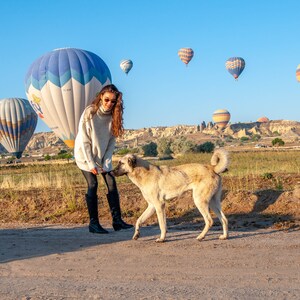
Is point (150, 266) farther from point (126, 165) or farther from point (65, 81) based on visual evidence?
point (65, 81)

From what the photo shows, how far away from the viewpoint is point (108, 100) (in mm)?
9328

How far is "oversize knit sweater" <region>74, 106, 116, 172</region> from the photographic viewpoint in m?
9.46

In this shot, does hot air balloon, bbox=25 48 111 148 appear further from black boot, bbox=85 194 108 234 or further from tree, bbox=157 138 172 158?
black boot, bbox=85 194 108 234

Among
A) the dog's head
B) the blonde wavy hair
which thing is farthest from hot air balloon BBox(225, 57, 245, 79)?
the dog's head

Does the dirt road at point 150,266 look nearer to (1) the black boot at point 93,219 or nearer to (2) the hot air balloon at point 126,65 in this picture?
(1) the black boot at point 93,219

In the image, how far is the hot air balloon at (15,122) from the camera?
2213 inches

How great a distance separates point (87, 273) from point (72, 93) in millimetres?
31150

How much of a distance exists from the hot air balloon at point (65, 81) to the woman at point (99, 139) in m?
27.0

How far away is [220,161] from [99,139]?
2241mm

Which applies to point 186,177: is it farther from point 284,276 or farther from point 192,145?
point 192,145

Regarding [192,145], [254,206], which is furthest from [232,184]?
[192,145]

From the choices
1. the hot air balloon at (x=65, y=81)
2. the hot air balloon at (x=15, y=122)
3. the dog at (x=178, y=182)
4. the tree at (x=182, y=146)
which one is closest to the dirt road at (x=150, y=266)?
the dog at (x=178, y=182)

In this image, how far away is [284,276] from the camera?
6.00 metres

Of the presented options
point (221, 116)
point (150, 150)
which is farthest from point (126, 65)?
point (221, 116)
